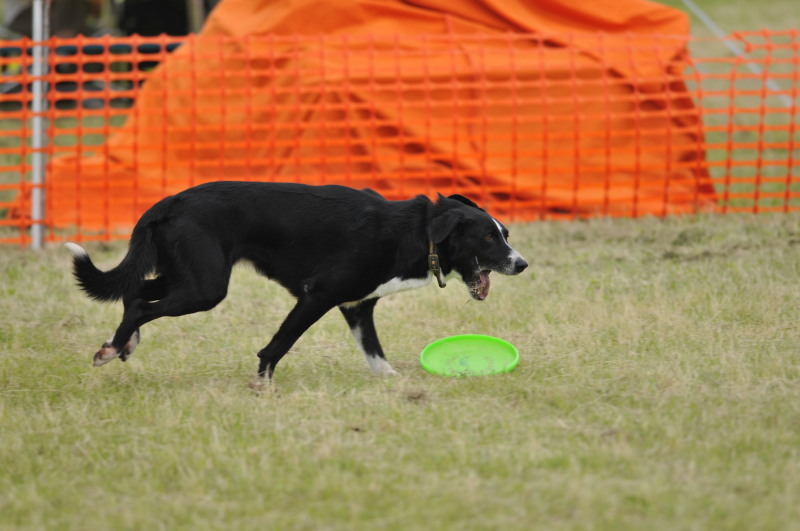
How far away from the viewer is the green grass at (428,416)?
11.9 ft

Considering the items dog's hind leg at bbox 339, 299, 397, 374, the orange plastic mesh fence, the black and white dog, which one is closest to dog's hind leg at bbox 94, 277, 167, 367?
the black and white dog

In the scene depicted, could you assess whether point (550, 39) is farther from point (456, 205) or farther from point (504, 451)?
point (504, 451)

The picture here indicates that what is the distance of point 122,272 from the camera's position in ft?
17.1

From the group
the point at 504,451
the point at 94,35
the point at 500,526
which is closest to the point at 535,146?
the point at 504,451

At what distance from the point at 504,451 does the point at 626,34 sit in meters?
A: 6.63

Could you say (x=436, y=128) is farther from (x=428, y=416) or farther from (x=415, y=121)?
(x=428, y=416)

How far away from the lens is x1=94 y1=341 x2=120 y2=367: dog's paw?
203 inches

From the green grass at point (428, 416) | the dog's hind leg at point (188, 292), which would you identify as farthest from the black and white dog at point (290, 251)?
the green grass at point (428, 416)

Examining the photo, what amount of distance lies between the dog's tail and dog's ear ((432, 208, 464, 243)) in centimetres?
140

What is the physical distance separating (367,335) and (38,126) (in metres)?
4.97

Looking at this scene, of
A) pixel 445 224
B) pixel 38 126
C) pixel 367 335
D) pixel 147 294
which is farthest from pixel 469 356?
pixel 38 126

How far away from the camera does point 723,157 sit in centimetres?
1275

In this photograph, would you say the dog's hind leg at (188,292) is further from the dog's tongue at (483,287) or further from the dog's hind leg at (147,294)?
the dog's tongue at (483,287)

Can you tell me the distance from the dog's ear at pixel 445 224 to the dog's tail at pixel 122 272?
55.1 inches
